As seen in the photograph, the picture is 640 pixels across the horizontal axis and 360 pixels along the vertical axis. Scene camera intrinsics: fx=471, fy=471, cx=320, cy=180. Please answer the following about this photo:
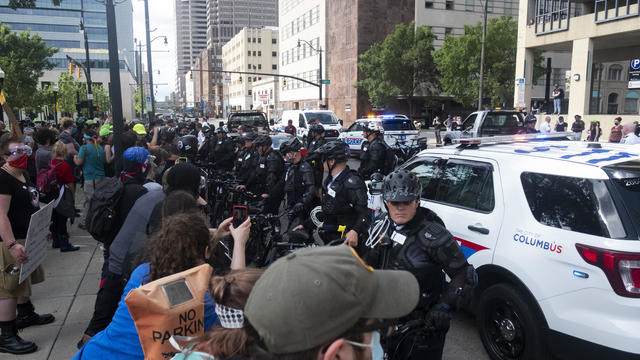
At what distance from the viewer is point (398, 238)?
3.23m

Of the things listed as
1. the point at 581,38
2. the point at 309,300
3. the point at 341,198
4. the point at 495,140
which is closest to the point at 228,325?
the point at 309,300

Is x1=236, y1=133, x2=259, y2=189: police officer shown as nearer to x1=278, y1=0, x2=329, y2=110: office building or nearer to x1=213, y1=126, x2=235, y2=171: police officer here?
x1=213, y1=126, x2=235, y2=171: police officer

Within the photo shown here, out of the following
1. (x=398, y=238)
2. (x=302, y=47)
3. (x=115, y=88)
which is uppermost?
(x=302, y=47)

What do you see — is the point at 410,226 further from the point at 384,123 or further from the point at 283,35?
the point at 283,35

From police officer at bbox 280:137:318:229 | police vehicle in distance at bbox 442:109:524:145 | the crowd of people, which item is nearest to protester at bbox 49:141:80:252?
the crowd of people

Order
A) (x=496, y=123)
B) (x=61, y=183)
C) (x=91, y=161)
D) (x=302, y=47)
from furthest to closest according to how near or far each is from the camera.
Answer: (x=302, y=47), (x=496, y=123), (x=91, y=161), (x=61, y=183)

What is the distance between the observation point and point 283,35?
76.4 metres

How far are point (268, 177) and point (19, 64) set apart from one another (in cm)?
3481

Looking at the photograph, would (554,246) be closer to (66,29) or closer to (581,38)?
(581,38)

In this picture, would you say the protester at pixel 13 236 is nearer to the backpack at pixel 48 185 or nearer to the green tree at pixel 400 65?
the backpack at pixel 48 185

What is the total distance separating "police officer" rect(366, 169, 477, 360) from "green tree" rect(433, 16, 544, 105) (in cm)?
3913

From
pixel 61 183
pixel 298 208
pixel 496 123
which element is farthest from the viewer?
pixel 496 123

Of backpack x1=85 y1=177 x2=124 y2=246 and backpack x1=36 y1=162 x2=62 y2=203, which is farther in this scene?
backpack x1=36 y1=162 x2=62 y2=203

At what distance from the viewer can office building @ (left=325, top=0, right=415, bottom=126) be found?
168 ft
